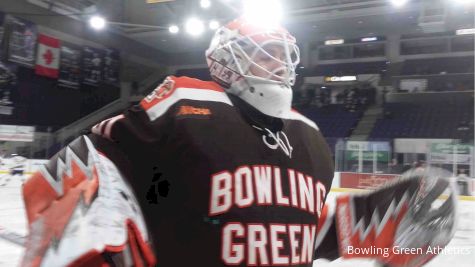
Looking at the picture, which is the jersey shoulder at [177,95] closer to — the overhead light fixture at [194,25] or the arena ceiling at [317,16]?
the arena ceiling at [317,16]

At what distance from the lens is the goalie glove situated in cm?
108

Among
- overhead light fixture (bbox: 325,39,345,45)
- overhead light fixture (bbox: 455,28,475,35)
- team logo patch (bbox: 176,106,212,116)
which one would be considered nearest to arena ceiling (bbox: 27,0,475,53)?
overhead light fixture (bbox: 325,39,345,45)

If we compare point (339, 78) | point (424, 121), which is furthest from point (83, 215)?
point (339, 78)

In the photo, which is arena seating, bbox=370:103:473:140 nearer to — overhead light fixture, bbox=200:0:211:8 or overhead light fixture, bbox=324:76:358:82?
overhead light fixture, bbox=324:76:358:82

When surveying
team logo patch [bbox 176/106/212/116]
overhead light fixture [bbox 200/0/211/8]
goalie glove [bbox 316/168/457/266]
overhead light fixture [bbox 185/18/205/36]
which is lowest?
goalie glove [bbox 316/168/457/266]

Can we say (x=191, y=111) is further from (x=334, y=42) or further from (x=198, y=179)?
(x=334, y=42)

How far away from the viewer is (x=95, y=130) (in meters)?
0.74

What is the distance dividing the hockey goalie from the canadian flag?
1226 cm

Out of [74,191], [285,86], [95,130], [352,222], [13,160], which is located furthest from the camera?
[13,160]

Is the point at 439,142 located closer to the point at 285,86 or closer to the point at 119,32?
the point at 285,86

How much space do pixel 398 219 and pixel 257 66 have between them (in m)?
0.52

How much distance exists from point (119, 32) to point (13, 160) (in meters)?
7.44

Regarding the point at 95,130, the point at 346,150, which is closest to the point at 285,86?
the point at 95,130

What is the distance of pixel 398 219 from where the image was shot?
1082mm
